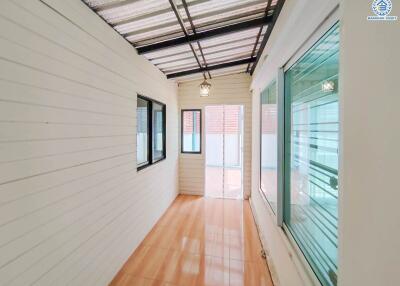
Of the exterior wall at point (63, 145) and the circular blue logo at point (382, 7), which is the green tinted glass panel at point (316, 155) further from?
the exterior wall at point (63, 145)

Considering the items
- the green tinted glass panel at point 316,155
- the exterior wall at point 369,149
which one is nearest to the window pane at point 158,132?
the green tinted glass panel at point 316,155

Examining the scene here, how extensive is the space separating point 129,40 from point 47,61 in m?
1.31

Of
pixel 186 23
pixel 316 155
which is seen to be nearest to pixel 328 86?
pixel 316 155

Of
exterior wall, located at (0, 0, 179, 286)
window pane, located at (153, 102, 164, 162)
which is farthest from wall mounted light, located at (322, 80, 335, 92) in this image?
window pane, located at (153, 102, 164, 162)

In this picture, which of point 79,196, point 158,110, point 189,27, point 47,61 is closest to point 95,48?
point 47,61

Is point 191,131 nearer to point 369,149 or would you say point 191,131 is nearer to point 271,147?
point 271,147

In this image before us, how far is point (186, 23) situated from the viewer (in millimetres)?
2287

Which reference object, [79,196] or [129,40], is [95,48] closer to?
[129,40]

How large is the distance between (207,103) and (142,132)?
2.17 metres

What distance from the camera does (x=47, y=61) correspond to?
138 centimetres

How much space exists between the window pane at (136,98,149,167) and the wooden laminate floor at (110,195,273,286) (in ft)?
3.97

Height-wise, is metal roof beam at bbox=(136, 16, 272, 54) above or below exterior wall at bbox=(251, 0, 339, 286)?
above

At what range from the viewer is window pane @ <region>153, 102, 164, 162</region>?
3544 mm

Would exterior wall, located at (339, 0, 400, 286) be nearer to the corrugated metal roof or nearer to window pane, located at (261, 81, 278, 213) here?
window pane, located at (261, 81, 278, 213)
